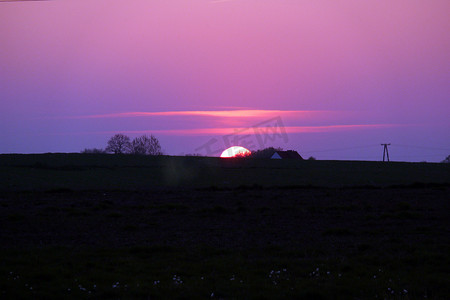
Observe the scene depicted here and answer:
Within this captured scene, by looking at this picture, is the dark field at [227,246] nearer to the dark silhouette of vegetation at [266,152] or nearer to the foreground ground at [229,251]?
the foreground ground at [229,251]

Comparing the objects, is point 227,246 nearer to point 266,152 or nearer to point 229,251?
point 229,251

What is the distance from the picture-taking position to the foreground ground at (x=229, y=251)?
28.5ft

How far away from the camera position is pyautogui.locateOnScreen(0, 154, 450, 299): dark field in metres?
8.73

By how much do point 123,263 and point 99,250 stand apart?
5.37 ft

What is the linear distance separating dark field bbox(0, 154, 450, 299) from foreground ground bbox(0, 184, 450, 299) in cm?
3

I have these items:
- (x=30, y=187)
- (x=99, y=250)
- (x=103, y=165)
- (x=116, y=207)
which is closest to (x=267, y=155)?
(x=103, y=165)

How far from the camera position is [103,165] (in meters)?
51.2

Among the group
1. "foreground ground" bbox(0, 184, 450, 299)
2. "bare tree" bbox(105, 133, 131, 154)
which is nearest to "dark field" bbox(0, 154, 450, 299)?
"foreground ground" bbox(0, 184, 450, 299)

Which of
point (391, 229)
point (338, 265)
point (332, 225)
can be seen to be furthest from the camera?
point (332, 225)

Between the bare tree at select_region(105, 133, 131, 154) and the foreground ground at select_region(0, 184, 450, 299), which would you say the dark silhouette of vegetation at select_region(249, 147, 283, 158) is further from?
the foreground ground at select_region(0, 184, 450, 299)

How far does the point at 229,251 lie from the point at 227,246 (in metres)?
0.73

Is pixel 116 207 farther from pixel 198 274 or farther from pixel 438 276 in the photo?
pixel 438 276

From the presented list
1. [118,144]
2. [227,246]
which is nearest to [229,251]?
[227,246]

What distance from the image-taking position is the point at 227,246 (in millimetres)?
12688
